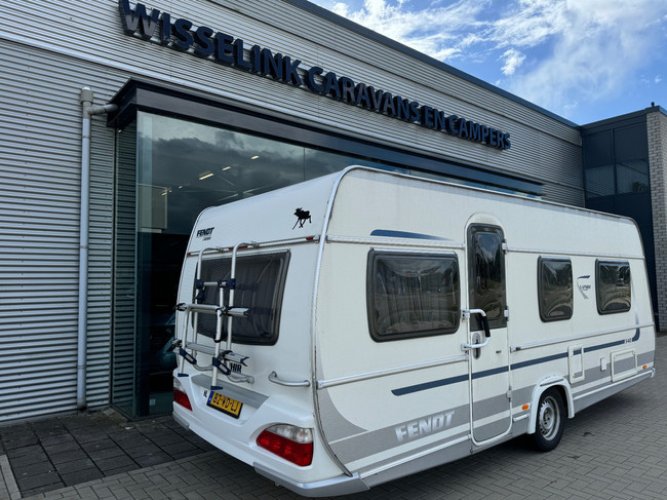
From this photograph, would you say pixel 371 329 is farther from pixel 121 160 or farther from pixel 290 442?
pixel 121 160

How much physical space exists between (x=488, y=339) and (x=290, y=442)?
79.7 inches

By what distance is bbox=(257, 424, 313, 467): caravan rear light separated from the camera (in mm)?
3062

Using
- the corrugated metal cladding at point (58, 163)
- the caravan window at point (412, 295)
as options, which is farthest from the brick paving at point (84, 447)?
the caravan window at point (412, 295)

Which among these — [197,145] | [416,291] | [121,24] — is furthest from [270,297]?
[121,24]

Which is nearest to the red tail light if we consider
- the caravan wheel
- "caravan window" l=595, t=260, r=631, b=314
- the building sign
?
the caravan wheel

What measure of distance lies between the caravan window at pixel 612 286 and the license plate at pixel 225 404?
14.9 feet

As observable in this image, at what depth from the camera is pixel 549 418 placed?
5.11 metres

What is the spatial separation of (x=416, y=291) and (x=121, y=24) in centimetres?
600

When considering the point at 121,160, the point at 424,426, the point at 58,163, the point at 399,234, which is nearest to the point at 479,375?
the point at 424,426

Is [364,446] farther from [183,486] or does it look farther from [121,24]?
[121,24]

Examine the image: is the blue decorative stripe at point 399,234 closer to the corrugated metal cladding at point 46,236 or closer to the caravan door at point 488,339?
the caravan door at point 488,339

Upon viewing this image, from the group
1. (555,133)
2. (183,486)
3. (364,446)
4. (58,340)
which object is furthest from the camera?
(555,133)

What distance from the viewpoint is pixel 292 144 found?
795 cm

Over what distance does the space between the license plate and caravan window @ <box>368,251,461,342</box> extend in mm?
1209
